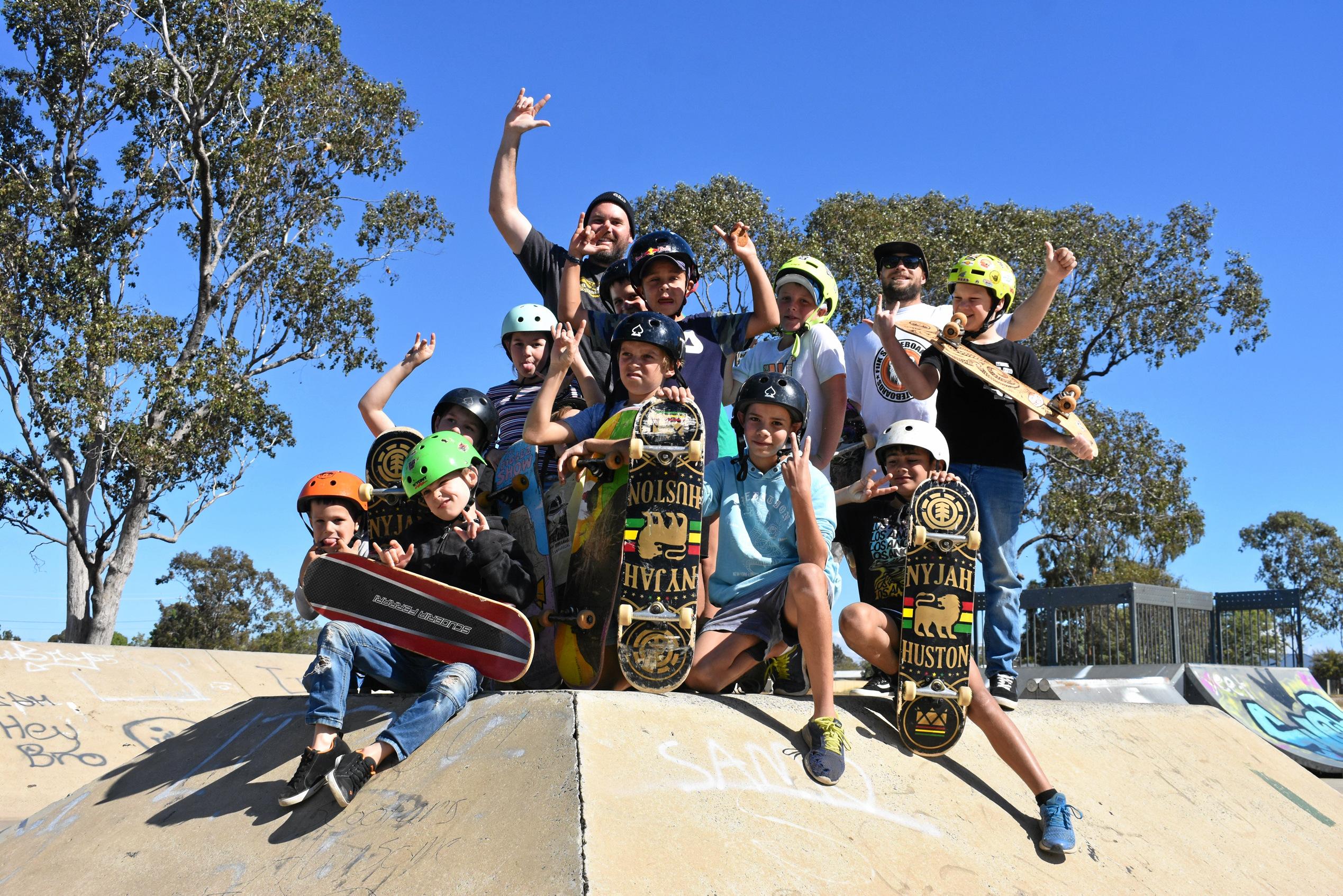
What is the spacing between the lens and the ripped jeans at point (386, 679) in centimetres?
395

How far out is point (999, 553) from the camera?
5117mm

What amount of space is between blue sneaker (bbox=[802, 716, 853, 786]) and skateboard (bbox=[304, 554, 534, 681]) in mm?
1199

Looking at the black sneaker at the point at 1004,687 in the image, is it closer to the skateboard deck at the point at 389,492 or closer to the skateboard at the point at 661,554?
the skateboard at the point at 661,554

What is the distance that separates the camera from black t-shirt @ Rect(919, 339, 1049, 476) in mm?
5355

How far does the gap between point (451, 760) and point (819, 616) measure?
1550 mm

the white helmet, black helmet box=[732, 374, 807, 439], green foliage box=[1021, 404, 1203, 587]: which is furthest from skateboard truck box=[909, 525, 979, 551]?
green foliage box=[1021, 404, 1203, 587]

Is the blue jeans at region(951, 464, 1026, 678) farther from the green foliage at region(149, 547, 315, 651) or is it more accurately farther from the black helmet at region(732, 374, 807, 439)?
the green foliage at region(149, 547, 315, 651)

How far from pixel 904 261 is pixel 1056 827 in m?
3.62

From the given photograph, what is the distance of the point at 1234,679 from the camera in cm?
1120

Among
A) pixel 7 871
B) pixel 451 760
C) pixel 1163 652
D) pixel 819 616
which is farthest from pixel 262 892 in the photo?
pixel 1163 652

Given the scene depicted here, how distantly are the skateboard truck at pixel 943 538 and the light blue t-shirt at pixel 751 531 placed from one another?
36 cm

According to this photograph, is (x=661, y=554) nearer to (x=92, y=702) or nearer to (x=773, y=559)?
(x=773, y=559)

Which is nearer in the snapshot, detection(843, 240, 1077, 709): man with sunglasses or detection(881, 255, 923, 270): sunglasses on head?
detection(843, 240, 1077, 709): man with sunglasses

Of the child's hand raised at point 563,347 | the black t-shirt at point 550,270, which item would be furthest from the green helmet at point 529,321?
the child's hand raised at point 563,347
